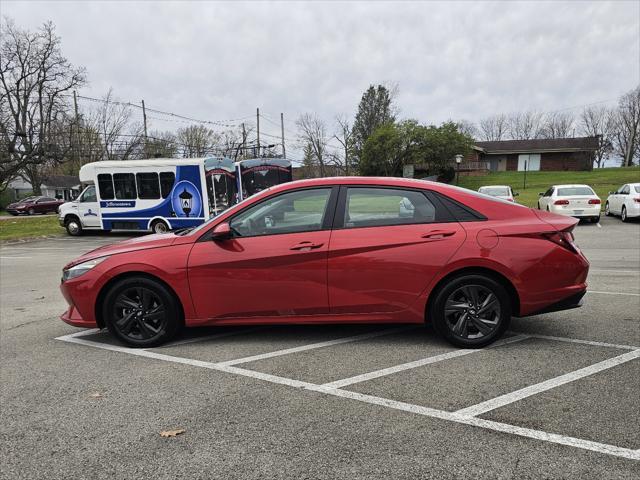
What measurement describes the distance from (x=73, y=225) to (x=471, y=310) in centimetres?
1881

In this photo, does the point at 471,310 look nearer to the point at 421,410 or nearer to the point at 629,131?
the point at 421,410

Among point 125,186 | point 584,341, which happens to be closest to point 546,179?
point 125,186

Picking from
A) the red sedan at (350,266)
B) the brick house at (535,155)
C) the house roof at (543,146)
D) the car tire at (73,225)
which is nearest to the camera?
the red sedan at (350,266)

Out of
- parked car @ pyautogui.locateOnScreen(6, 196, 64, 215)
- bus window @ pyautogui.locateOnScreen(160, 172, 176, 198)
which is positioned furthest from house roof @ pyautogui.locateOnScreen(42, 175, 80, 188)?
bus window @ pyautogui.locateOnScreen(160, 172, 176, 198)

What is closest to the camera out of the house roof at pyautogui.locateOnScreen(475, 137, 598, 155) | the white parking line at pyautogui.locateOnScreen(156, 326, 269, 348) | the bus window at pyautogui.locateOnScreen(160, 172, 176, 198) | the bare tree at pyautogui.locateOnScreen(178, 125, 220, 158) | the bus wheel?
the white parking line at pyautogui.locateOnScreen(156, 326, 269, 348)

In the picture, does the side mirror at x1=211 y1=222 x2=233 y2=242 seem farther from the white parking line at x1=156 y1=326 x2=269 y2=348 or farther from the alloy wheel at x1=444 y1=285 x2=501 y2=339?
the alloy wheel at x1=444 y1=285 x2=501 y2=339

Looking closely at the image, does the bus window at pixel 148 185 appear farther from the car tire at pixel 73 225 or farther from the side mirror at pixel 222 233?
the side mirror at pixel 222 233

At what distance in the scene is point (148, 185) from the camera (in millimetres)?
16828

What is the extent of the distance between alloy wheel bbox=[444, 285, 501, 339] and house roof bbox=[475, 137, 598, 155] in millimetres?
61485

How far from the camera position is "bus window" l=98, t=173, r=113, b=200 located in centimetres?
1731

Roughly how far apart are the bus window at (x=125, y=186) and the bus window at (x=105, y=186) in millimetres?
240

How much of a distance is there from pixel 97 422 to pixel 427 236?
9.66ft

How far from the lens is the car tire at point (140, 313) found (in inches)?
169

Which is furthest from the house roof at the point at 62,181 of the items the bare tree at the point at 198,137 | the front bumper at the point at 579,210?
the front bumper at the point at 579,210
